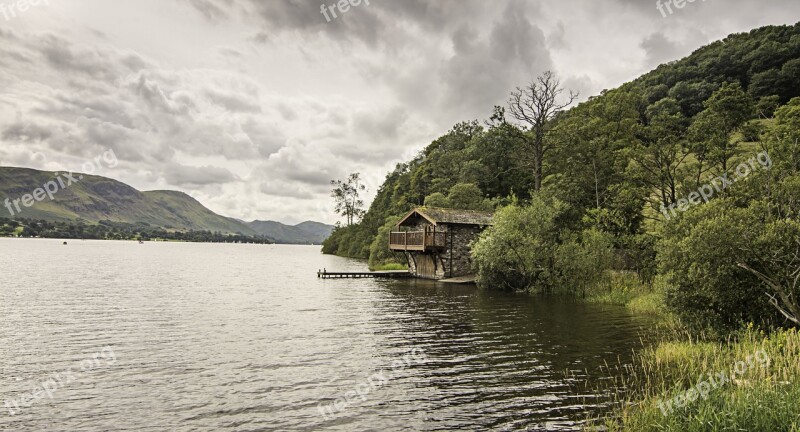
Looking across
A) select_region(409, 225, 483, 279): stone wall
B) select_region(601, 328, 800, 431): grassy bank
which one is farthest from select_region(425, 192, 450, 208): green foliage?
select_region(601, 328, 800, 431): grassy bank

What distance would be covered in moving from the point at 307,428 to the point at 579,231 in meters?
34.3

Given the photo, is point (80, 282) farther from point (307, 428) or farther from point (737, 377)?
point (737, 377)

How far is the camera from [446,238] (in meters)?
49.4

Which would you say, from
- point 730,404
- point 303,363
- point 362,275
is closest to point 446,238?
point 362,275

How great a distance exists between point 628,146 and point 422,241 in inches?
1078

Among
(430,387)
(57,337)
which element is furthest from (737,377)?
(57,337)

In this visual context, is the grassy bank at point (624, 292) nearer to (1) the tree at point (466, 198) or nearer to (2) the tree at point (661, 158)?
(2) the tree at point (661, 158)

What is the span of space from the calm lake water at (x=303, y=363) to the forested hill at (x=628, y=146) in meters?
14.4

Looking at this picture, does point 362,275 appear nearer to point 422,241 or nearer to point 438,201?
point 422,241

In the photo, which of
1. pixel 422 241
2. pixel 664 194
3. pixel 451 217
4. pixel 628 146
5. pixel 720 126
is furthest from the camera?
pixel 628 146

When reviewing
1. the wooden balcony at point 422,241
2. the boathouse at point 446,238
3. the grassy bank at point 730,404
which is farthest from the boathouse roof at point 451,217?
the grassy bank at point 730,404

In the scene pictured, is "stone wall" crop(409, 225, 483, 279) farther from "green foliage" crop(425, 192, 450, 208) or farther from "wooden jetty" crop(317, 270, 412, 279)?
"green foliage" crop(425, 192, 450, 208)

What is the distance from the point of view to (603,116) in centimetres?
6462

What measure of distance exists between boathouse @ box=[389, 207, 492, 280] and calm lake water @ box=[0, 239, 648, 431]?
16549mm
